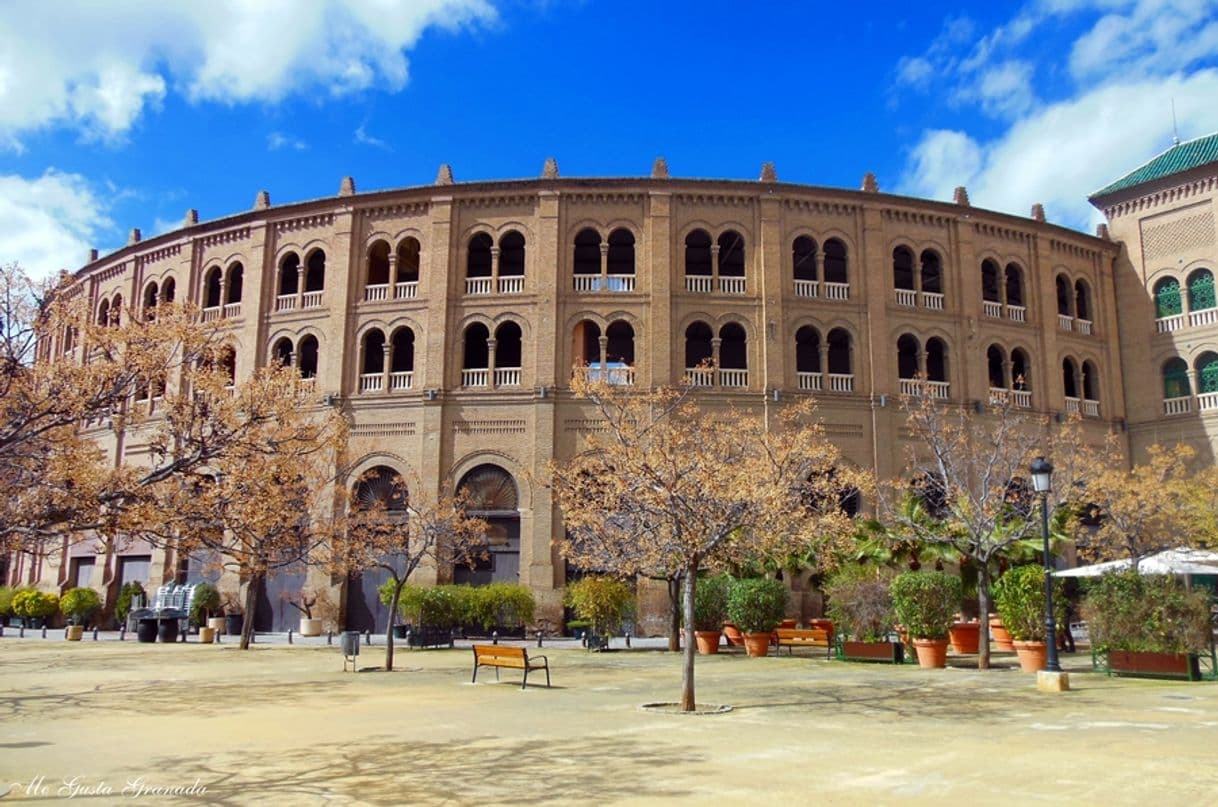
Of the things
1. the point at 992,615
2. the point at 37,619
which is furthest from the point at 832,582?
the point at 37,619

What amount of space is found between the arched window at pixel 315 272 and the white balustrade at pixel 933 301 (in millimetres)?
22243

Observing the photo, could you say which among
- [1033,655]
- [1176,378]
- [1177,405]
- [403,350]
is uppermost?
[403,350]

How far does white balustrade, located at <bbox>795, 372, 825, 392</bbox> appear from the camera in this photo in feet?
106

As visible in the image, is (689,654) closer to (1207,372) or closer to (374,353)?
(374,353)

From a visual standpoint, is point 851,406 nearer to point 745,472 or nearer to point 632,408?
point 632,408

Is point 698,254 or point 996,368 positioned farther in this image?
point 996,368

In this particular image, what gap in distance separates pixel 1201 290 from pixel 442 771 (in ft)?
121

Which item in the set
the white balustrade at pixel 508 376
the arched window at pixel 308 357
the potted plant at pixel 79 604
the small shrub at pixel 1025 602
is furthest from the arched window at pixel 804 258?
the potted plant at pixel 79 604

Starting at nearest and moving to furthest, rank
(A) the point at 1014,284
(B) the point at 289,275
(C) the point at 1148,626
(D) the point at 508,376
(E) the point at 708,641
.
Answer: (C) the point at 1148,626 → (E) the point at 708,641 → (D) the point at 508,376 → (B) the point at 289,275 → (A) the point at 1014,284

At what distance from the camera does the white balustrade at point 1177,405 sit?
3531 centimetres

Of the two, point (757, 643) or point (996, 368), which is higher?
point (996, 368)

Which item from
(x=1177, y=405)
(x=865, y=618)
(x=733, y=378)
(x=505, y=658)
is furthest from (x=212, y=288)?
(x=1177, y=405)

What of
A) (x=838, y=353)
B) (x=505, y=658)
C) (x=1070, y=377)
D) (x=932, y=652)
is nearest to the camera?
(x=505, y=658)

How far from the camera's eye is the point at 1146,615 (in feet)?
57.9
